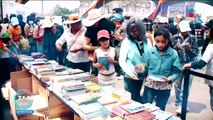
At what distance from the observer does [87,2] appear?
9.91 metres

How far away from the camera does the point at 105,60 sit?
7.94 feet

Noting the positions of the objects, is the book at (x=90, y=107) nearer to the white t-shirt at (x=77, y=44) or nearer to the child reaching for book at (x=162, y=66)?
the child reaching for book at (x=162, y=66)

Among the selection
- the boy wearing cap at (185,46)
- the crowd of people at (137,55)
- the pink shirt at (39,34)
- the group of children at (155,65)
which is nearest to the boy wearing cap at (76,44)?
the crowd of people at (137,55)

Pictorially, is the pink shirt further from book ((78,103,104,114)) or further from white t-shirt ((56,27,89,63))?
book ((78,103,104,114))

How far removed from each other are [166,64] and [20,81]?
1897 millimetres

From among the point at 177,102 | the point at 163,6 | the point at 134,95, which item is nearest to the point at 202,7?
the point at 163,6

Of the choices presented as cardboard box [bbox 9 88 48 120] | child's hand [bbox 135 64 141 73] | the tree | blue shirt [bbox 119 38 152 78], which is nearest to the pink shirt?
cardboard box [bbox 9 88 48 120]

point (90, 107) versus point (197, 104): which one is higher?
point (90, 107)

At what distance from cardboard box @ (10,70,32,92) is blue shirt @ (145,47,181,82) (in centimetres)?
173

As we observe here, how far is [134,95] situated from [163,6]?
8.26m

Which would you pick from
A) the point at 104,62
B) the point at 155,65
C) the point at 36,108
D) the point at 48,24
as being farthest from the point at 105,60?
the point at 48,24

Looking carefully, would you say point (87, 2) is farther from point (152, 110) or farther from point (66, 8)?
point (152, 110)

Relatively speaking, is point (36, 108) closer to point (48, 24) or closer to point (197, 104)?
point (48, 24)

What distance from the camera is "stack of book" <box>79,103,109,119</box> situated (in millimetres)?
1645
